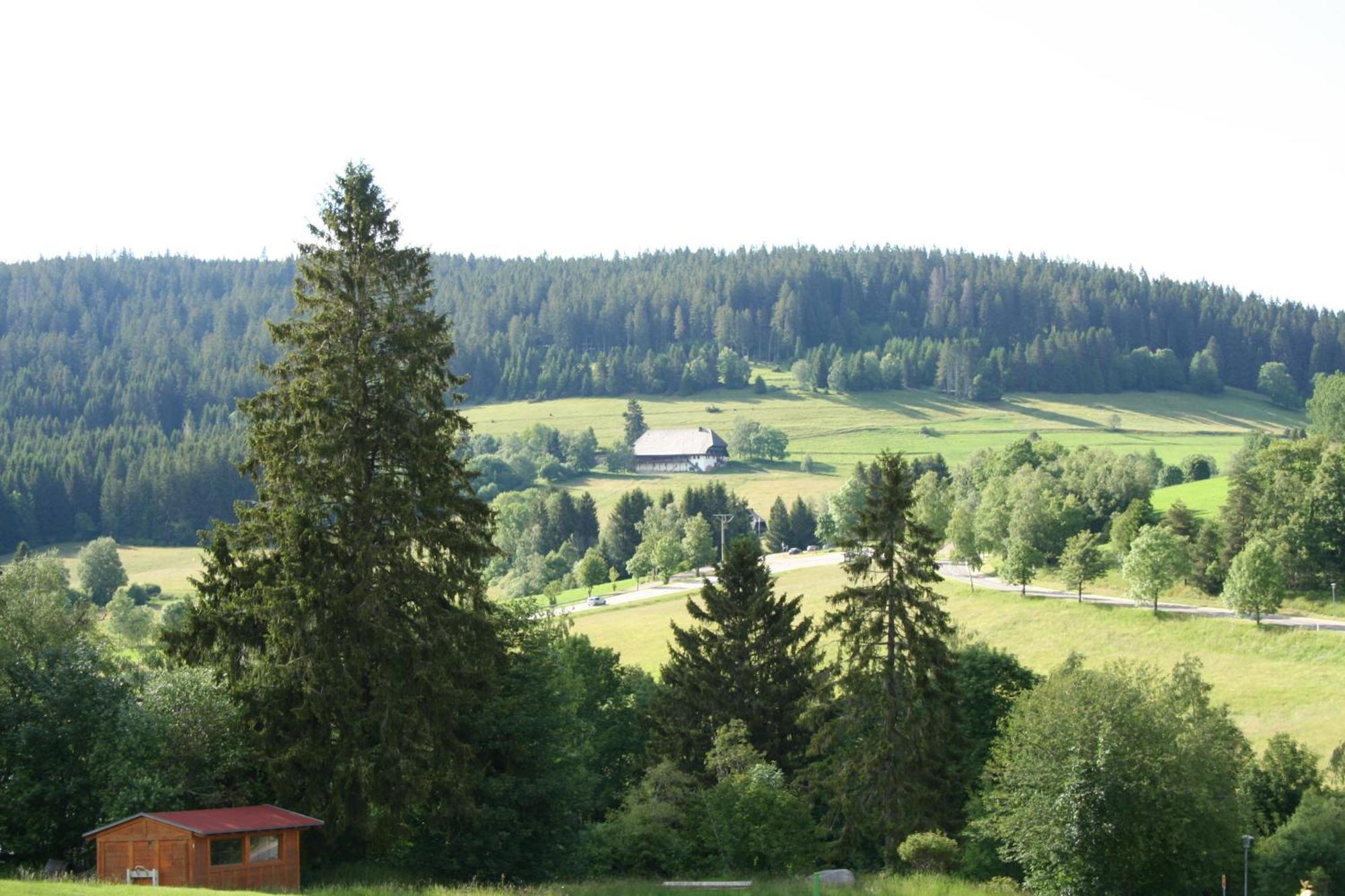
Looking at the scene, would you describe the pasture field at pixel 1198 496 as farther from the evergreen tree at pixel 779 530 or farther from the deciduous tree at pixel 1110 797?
the deciduous tree at pixel 1110 797

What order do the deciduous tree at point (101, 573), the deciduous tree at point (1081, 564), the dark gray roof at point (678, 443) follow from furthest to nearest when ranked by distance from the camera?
the dark gray roof at point (678, 443)
the deciduous tree at point (101, 573)
the deciduous tree at point (1081, 564)

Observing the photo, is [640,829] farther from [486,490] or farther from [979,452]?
[486,490]

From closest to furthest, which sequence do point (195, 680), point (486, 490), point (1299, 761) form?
point (195, 680), point (1299, 761), point (486, 490)

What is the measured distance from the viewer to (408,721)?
29.0 meters

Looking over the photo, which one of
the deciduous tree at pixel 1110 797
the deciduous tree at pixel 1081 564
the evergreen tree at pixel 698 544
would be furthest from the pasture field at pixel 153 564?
the deciduous tree at pixel 1110 797

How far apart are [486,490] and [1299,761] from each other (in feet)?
389

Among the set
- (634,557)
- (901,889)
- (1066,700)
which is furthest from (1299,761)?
(634,557)

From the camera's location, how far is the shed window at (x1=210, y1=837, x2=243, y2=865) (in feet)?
80.5

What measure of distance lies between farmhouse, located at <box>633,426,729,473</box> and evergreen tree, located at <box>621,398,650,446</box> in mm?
2746

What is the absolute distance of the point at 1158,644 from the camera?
73.3 metres

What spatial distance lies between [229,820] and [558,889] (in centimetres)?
643

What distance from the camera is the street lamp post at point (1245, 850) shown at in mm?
37344

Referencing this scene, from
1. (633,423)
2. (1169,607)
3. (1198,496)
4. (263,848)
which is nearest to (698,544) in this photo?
(1198,496)

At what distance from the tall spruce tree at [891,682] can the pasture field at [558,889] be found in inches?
265
